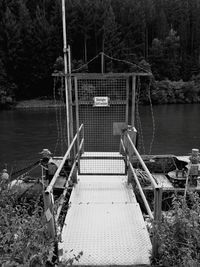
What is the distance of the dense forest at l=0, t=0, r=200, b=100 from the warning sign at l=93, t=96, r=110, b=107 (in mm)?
40334

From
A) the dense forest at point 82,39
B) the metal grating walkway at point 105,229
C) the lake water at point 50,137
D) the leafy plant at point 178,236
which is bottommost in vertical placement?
the lake water at point 50,137

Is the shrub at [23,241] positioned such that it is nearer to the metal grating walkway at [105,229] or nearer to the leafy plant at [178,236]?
the metal grating walkway at [105,229]

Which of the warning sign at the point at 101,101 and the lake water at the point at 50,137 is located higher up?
the warning sign at the point at 101,101

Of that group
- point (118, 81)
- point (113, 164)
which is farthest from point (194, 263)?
point (118, 81)

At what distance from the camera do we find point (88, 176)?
657 centimetres

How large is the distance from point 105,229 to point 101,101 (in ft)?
8.94

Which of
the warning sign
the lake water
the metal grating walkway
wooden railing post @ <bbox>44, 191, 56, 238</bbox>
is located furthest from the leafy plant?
the lake water

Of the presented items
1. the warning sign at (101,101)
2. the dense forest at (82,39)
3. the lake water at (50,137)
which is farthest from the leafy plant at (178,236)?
the dense forest at (82,39)

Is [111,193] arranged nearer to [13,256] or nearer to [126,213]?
[126,213]

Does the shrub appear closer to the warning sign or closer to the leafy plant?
the leafy plant

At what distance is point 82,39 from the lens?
53531 mm

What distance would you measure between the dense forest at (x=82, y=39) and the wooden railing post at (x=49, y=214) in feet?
142

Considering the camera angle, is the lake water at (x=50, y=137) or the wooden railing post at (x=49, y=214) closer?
the wooden railing post at (x=49, y=214)

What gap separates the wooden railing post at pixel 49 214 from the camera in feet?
9.85
